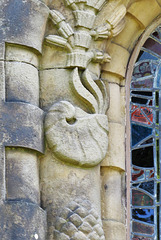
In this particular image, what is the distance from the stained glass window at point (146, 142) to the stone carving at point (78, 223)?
0.70 meters

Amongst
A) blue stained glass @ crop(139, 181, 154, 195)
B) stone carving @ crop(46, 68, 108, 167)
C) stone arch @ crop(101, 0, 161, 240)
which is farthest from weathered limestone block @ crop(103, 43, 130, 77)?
blue stained glass @ crop(139, 181, 154, 195)

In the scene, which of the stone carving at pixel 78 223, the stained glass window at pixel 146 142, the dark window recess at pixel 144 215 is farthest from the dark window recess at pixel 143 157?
the stone carving at pixel 78 223

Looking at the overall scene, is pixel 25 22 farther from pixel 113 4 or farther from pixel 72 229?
pixel 72 229

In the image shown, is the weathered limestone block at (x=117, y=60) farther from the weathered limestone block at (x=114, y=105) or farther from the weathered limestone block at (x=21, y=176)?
the weathered limestone block at (x=21, y=176)

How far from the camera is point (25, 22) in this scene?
8.38 m

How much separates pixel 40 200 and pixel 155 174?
3.93ft

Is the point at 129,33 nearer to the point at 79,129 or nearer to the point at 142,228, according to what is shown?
the point at 79,129

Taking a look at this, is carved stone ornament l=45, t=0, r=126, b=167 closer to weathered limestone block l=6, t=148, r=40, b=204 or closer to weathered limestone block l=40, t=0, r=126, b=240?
weathered limestone block l=40, t=0, r=126, b=240

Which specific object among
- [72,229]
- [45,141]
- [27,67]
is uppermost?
[27,67]

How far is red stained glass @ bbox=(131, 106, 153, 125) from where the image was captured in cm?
919

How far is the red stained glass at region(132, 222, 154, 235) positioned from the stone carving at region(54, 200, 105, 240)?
0.66m

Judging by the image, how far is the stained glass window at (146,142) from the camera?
887 cm

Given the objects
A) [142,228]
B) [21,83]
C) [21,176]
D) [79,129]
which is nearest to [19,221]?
[21,176]

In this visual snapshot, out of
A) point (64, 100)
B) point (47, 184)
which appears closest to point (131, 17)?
point (64, 100)
